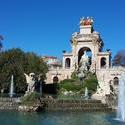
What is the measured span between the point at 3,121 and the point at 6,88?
3352cm

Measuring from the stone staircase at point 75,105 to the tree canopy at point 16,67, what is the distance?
19695 mm

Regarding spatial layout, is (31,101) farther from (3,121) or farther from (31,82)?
(3,121)

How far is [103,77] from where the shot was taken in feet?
270

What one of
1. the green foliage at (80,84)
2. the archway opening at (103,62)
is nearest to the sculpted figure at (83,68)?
the green foliage at (80,84)

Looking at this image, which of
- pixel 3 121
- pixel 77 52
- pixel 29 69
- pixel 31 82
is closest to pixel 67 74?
pixel 77 52

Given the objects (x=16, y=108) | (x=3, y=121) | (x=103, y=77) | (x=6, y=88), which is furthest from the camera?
(x=103, y=77)

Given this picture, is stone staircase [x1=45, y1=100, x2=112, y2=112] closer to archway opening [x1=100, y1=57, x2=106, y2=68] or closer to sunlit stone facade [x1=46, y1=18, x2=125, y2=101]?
sunlit stone facade [x1=46, y1=18, x2=125, y2=101]

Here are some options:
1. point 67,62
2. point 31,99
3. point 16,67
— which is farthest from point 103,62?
point 31,99

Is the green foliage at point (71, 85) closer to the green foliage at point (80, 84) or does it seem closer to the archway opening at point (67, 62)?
the green foliage at point (80, 84)

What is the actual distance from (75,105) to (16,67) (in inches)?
861

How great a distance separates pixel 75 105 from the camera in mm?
42500

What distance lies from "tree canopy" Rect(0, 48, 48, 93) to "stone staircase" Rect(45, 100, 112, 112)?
19.7 metres

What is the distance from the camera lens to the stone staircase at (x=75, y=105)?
41156mm

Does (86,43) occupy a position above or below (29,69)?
above
